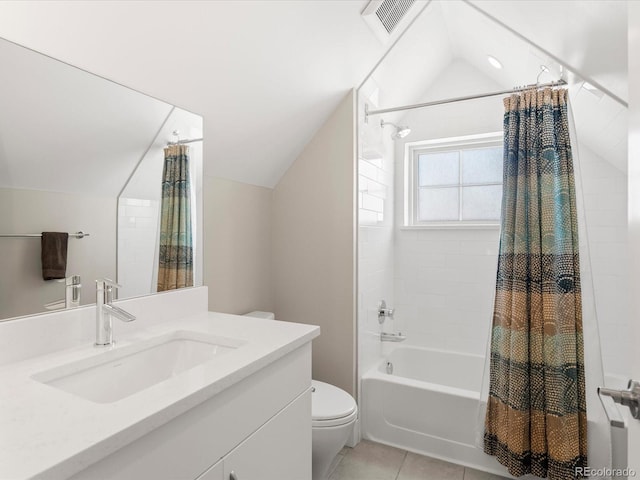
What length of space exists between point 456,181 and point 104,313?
2.69 metres

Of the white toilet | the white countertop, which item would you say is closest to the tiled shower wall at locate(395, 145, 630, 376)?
the white toilet

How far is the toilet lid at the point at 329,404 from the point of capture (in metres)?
1.71

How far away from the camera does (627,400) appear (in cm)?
70

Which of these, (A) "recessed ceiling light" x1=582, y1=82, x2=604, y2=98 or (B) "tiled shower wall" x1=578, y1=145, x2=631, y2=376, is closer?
(A) "recessed ceiling light" x1=582, y1=82, x2=604, y2=98

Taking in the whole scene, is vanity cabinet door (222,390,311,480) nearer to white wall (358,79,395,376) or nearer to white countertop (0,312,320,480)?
white countertop (0,312,320,480)

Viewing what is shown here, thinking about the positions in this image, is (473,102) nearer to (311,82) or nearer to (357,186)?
(357,186)

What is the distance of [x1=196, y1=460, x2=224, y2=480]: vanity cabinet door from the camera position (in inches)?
33.0

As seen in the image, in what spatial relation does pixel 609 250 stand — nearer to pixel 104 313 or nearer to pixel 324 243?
pixel 324 243

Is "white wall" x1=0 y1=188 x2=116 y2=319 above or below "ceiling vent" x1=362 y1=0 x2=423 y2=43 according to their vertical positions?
below

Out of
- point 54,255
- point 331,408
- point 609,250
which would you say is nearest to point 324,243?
point 331,408

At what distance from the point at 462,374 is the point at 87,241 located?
2.70 meters

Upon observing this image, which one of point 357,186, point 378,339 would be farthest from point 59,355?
point 378,339

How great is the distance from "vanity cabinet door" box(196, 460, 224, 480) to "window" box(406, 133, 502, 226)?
8.31 ft

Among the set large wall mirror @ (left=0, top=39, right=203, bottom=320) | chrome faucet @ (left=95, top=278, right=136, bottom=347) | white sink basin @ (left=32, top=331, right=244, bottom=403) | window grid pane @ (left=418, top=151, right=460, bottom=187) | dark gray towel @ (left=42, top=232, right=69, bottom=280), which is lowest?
white sink basin @ (left=32, top=331, right=244, bottom=403)
